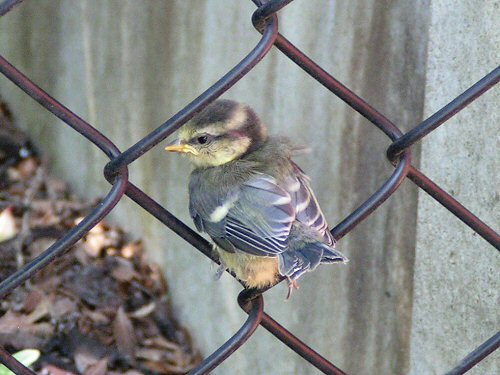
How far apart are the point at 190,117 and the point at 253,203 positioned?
1.98 ft

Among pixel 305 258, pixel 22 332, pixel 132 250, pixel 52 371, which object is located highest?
pixel 132 250

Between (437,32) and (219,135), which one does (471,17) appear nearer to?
(437,32)

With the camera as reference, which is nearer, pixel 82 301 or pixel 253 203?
pixel 253 203

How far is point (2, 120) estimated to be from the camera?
508 centimetres

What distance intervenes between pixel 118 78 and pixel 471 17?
2.41 meters

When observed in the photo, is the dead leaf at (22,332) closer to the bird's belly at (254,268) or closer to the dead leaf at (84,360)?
the dead leaf at (84,360)

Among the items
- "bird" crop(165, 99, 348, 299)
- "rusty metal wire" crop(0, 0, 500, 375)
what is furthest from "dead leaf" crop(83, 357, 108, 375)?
"rusty metal wire" crop(0, 0, 500, 375)

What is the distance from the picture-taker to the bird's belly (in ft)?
6.55

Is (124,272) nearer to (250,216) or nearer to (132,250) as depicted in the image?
(132,250)

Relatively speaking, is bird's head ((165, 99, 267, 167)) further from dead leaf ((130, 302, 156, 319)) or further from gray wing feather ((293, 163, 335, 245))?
dead leaf ((130, 302, 156, 319))

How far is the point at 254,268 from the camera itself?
2012mm

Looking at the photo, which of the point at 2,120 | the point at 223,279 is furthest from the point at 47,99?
the point at 2,120

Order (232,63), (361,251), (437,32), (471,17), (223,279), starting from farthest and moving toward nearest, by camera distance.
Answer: (223,279) < (232,63) < (361,251) < (437,32) < (471,17)

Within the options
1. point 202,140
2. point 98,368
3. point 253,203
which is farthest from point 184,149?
point 98,368
